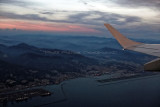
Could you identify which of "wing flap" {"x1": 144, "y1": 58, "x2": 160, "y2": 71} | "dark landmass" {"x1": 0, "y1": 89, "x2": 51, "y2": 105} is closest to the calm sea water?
"dark landmass" {"x1": 0, "y1": 89, "x2": 51, "y2": 105}

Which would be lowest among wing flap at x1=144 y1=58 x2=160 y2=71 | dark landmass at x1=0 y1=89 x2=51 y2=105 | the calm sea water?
the calm sea water

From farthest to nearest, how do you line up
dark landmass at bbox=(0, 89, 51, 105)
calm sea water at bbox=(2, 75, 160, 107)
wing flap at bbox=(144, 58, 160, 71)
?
dark landmass at bbox=(0, 89, 51, 105) < calm sea water at bbox=(2, 75, 160, 107) < wing flap at bbox=(144, 58, 160, 71)

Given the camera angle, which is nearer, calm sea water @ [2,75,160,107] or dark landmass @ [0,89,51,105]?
calm sea water @ [2,75,160,107]

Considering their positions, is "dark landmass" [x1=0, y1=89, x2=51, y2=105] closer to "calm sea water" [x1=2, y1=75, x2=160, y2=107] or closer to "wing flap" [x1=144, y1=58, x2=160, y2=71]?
"calm sea water" [x1=2, y1=75, x2=160, y2=107]

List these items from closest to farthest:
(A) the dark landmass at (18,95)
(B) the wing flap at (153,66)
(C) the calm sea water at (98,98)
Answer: (B) the wing flap at (153,66), (C) the calm sea water at (98,98), (A) the dark landmass at (18,95)

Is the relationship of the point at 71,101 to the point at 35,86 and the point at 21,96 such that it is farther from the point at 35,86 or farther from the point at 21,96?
the point at 35,86

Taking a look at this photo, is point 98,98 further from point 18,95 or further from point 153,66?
point 153,66

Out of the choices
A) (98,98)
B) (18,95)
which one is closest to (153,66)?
(98,98)

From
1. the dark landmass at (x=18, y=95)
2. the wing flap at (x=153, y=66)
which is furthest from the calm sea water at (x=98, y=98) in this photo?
the wing flap at (x=153, y=66)

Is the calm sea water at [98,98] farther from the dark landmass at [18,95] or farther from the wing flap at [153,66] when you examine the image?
the wing flap at [153,66]

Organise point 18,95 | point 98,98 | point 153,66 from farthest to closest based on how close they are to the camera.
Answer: point 98,98 < point 18,95 < point 153,66

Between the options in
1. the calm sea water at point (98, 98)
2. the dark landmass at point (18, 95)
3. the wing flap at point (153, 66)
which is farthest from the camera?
the dark landmass at point (18, 95)

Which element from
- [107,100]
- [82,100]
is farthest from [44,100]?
[107,100]
